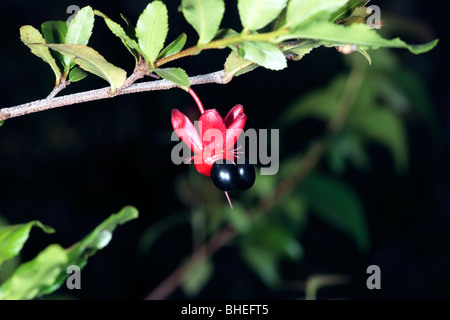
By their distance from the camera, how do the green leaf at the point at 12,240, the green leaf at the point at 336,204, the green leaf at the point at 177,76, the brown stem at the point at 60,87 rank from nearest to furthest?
the green leaf at the point at 177,76 → the brown stem at the point at 60,87 → the green leaf at the point at 12,240 → the green leaf at the point at 336,204

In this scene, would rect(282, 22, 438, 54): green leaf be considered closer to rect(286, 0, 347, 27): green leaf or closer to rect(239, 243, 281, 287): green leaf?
rect(286, 0, 347, 27): green leaf

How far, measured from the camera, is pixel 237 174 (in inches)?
48.2

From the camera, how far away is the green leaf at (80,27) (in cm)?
99

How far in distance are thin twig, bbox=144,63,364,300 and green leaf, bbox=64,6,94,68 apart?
6.67ft

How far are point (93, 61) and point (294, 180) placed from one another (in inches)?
83.3

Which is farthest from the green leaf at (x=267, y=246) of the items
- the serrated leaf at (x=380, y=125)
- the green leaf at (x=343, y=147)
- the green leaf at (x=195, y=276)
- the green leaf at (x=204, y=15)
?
the green leaf at (x=204, y=15)

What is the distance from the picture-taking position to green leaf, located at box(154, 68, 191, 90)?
2.90 ft

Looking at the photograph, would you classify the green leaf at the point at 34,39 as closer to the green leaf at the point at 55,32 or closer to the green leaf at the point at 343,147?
the green leaf at the point at 55,32

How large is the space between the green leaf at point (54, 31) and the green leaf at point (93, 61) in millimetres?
173

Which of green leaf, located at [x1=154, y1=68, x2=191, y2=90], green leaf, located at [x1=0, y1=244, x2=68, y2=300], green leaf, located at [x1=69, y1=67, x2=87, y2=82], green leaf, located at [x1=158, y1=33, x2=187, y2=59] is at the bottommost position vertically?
green leaf, located at [x1=0, y1=244, x2=68, y2=300]

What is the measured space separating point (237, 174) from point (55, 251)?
0.51m

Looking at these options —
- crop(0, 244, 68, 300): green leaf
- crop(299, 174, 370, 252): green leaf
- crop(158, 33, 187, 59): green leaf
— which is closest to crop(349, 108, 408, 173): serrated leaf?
crop(299, 174, 370, 252): green leaf

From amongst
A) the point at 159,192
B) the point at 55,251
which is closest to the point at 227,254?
the point at 159,192

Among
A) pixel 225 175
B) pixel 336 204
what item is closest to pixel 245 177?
pixel 225 175
